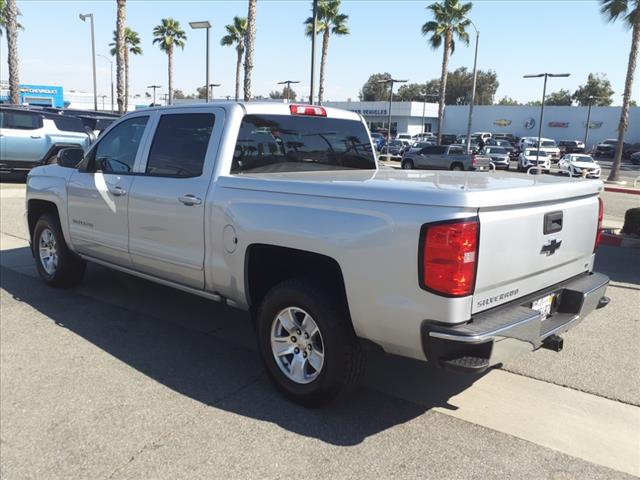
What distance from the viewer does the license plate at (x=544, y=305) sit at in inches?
131

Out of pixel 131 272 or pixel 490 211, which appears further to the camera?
pixel 131 272

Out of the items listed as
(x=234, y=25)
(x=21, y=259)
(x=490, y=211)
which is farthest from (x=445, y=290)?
(x=234, y=25)

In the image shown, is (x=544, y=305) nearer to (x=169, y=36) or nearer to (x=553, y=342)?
(x=553, y=342)

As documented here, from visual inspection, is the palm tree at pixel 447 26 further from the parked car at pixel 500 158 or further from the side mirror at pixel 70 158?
the side mirror at pixel 70 158

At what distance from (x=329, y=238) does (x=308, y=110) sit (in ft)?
5.93

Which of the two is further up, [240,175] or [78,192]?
[240,175]

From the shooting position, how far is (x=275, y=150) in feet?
14.4

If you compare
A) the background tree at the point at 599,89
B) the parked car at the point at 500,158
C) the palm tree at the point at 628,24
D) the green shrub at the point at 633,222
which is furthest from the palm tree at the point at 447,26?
the background tree at the point at 599,89

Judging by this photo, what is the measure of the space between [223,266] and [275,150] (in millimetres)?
1053

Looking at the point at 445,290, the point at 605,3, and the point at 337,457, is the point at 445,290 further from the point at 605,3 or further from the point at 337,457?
the point at 605,3

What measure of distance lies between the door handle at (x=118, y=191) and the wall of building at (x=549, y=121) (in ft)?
214

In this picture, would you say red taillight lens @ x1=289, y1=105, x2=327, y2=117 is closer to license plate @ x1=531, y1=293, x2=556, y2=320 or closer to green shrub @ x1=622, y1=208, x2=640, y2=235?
license plate @ x1=531, y1=293, x2=556, y2=320

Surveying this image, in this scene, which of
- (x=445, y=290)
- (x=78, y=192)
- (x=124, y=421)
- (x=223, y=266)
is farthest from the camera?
(x=78, y=192)

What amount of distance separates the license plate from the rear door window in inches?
98.4
